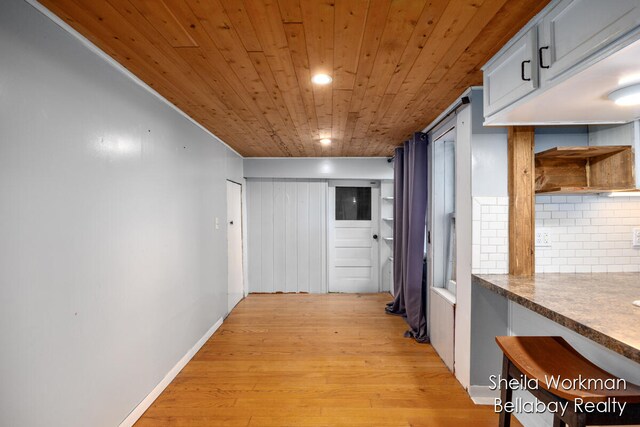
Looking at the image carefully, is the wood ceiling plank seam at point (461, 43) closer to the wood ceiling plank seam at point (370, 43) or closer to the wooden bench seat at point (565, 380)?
the wood ceiling plank seam at point (370, 43)

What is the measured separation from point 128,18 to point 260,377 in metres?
2.54

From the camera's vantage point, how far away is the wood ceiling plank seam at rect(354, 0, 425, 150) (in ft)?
4.35

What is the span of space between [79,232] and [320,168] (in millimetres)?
3753

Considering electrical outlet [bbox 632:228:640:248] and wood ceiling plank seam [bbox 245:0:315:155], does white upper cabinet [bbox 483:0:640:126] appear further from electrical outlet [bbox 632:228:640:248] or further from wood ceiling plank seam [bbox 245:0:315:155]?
wood ceiling plank seam [bbox 245:0:315:155]

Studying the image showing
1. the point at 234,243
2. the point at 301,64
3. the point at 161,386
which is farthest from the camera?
the point at 234,243

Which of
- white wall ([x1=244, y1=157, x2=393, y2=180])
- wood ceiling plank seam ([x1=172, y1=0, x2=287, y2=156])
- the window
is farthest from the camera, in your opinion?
the window

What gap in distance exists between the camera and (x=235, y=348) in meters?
3.16

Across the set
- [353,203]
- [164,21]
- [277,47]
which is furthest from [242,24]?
[353,203]

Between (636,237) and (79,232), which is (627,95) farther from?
(79,232)

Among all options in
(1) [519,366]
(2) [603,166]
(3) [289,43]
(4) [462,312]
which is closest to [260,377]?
(4) [462,312]

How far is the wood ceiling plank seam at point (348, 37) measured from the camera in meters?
1.31

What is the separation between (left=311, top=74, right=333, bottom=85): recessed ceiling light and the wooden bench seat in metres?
1.73

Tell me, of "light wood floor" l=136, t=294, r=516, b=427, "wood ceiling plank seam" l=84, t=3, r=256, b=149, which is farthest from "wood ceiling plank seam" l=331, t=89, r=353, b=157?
"light wood floor" l=136, t=294, r=516, b=427

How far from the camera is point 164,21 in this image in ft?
4.66
